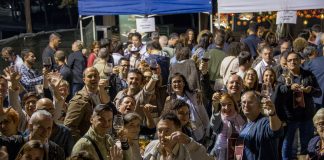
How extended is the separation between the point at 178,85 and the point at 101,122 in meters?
2.68

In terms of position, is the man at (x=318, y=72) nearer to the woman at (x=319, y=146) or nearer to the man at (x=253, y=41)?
the man at (x=253, y=41)

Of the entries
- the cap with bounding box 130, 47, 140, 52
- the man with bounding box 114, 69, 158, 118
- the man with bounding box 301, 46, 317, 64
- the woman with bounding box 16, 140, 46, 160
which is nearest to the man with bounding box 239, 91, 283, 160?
the man with bounding box 114, 69, 158, 118

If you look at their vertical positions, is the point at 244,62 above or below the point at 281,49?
above

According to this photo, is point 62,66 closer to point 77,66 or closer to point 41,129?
point 77,66

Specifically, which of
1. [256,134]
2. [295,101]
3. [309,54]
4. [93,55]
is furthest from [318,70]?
[93,55]

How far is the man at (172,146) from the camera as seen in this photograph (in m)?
6.66

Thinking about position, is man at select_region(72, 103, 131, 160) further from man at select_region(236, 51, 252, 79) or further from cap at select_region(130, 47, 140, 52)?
cap at select_region(130, 47, 140, 52)

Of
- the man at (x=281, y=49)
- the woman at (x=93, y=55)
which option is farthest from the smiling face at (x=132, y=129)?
the woman at (x=93, y=55)

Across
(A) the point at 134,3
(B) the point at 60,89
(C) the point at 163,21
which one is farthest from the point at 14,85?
(C) the point at 163,21

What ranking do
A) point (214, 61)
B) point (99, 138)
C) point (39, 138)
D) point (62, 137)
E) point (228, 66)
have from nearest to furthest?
1. point (39, 138)
2. point (99, 138)
3. point (62, 137)
4. point (228, 66)
5. point (214, 61)

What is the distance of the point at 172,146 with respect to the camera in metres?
6.70

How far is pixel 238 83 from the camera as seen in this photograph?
951 cm

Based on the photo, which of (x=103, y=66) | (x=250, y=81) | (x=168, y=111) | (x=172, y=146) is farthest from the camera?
(x=103, y=66)

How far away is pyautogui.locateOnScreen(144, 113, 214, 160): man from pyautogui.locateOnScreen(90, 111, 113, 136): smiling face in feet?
1.56
